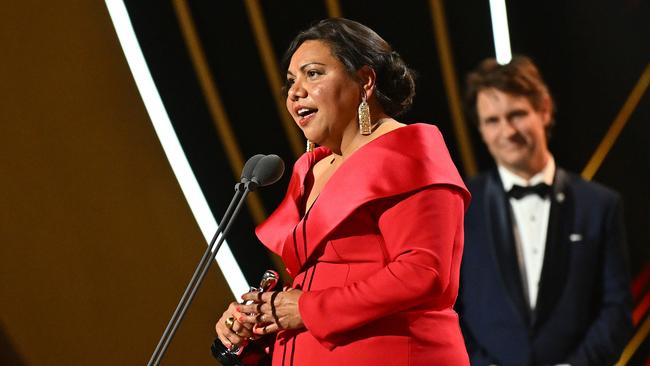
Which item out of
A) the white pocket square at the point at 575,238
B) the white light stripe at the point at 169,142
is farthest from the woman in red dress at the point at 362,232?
the white light stripe at the point at 169,142

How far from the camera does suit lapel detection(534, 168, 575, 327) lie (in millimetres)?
2773

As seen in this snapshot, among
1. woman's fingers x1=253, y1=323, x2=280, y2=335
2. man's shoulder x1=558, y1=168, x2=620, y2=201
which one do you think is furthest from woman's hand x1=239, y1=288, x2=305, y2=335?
man's shoulder x1=558, y1=168, x2=620, y2=201

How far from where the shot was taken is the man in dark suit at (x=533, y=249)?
9.05ft

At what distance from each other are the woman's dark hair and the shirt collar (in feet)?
3.38

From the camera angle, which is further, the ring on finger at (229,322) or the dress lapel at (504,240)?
the dress lapel at (504,240)

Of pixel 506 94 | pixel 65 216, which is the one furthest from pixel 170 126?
pixel 506 94

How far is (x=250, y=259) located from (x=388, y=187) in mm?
1542

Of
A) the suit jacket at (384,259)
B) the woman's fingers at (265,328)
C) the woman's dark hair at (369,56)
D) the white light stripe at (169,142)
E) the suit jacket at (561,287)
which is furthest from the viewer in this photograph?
the white light stripe at (169,142)

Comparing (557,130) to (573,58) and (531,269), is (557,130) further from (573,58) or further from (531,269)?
(531,269)

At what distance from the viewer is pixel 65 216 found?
3.00 metres

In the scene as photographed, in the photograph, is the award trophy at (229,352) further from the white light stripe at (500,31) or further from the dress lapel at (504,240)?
the white light stripe at (500,31)

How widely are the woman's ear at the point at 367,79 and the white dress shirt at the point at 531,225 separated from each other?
1.14m

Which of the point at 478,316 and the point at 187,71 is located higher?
the point at 187,71

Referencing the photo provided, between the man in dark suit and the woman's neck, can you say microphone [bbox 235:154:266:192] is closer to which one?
the woman's neck
